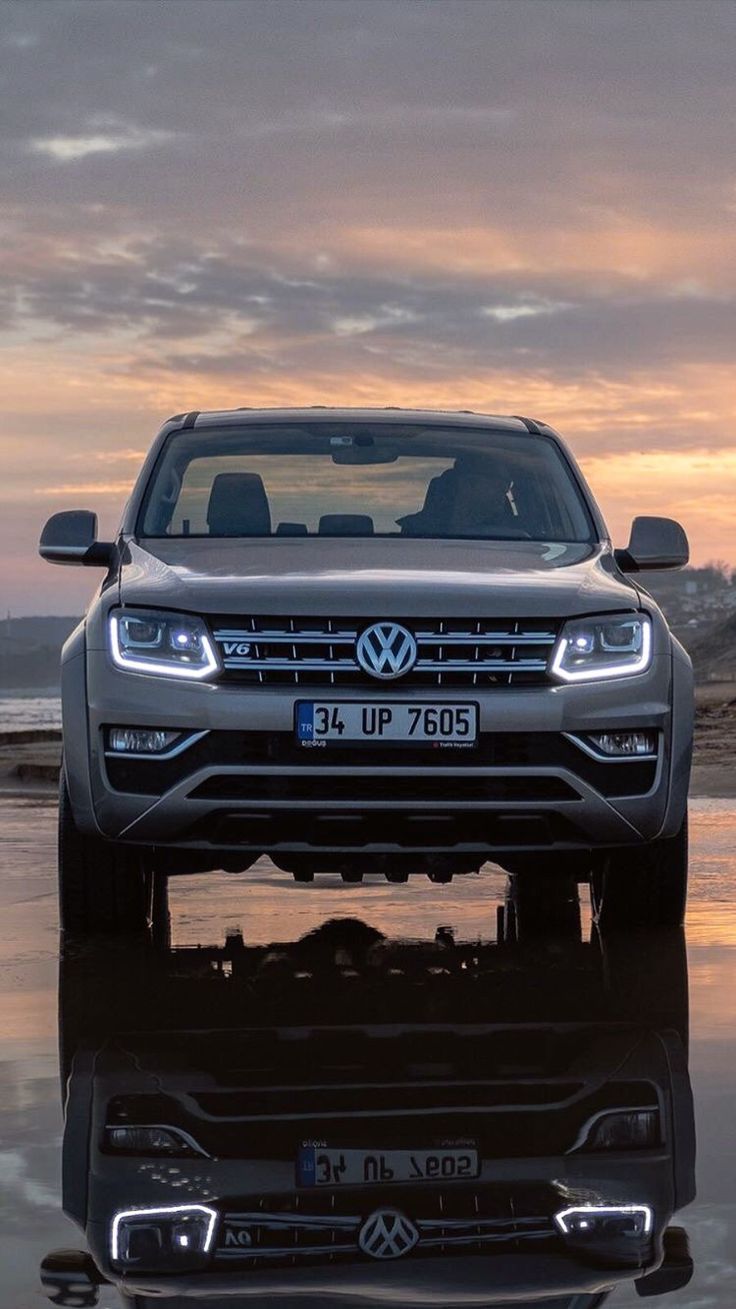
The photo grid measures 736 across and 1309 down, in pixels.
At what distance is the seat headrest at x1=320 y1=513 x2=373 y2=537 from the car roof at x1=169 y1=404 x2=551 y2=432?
0.70 metres

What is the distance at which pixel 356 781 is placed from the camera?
540cm

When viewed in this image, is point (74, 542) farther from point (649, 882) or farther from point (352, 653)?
point (649, 882)

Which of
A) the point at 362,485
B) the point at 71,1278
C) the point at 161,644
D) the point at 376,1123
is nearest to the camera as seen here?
the point at 71,1278

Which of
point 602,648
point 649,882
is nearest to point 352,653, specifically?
point 602,648

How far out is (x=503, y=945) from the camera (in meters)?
6.06

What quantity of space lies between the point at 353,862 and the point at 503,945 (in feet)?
2.24

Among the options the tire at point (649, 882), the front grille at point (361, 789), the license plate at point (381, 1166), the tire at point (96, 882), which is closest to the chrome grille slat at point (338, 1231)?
the license plate at point (381, 1166)

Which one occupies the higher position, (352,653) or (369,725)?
(352,653)

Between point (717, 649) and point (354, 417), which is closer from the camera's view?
point (354, 417)

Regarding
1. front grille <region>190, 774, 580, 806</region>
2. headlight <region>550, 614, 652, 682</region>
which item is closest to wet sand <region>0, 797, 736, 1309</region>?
front grille <region>190, 774, 580, 806</region>

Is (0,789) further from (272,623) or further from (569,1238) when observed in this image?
(569,1238)

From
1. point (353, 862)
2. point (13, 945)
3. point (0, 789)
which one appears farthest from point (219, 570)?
point (0, 789)

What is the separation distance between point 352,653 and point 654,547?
1.75 metres

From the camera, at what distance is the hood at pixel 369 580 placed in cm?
550
